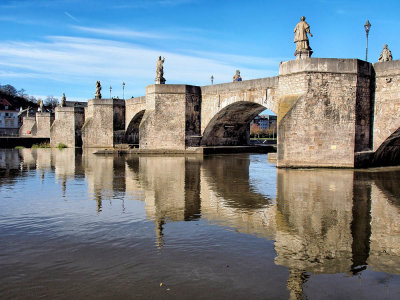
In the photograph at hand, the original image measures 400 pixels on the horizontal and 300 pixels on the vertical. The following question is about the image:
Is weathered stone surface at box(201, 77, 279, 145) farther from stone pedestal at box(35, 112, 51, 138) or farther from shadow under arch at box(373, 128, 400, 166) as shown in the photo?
stone pedestal at box(35, 112, 51, 138)

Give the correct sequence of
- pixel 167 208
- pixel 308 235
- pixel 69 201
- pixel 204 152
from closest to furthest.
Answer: pixel 308 235 < pixel 167 208 < pixel 69 201 < pixel 204 152

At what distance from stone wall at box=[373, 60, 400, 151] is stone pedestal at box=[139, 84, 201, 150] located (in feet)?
44.1

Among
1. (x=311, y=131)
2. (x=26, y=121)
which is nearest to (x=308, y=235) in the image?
(x=311, y=131)

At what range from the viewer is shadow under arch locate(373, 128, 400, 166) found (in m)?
16.4

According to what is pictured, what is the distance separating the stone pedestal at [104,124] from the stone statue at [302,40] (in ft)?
80.3

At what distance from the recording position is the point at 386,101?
16.0m

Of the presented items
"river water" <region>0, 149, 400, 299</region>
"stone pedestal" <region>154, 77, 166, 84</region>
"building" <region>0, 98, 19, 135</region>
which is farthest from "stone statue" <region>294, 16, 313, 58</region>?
"building" <region>0, 98, 19, 135</region>

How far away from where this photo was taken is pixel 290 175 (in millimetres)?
13656

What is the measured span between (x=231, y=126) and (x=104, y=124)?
15.1 m

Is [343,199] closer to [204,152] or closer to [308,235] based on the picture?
[308,235]

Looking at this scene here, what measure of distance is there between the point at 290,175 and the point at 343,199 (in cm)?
470

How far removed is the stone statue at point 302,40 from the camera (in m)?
16.8

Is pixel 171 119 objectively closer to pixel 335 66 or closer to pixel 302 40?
pixel 302 40

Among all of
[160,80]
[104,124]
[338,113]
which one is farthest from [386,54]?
[104,124]
